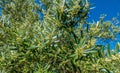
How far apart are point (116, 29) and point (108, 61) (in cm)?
1204

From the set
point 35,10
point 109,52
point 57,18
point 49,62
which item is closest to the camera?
point 109,52

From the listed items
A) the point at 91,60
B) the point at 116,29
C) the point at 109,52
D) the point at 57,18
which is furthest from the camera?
the point at 116,29

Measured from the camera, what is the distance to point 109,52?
449 centimetres

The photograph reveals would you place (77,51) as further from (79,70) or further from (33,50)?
(33,50)

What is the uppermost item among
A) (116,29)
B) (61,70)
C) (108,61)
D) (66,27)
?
(66,27)

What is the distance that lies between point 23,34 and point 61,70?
99 centimetres

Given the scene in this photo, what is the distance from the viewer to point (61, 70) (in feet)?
17.9

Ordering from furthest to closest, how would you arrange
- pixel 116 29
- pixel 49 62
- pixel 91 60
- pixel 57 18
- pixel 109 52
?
pixel 116 29 → pixel 57 18 → pixel 49 62 → pixel 91 60 → pixel 109 52

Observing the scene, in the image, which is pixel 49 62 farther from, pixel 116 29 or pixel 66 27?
pixel 116 29

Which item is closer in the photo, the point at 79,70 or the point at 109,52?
the point at 109,52

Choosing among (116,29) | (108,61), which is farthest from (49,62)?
(116,29)

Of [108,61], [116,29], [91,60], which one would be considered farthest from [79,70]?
[116,29]

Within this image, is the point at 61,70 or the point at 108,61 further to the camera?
the point at 61,70

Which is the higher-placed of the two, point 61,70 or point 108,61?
point 108,61
